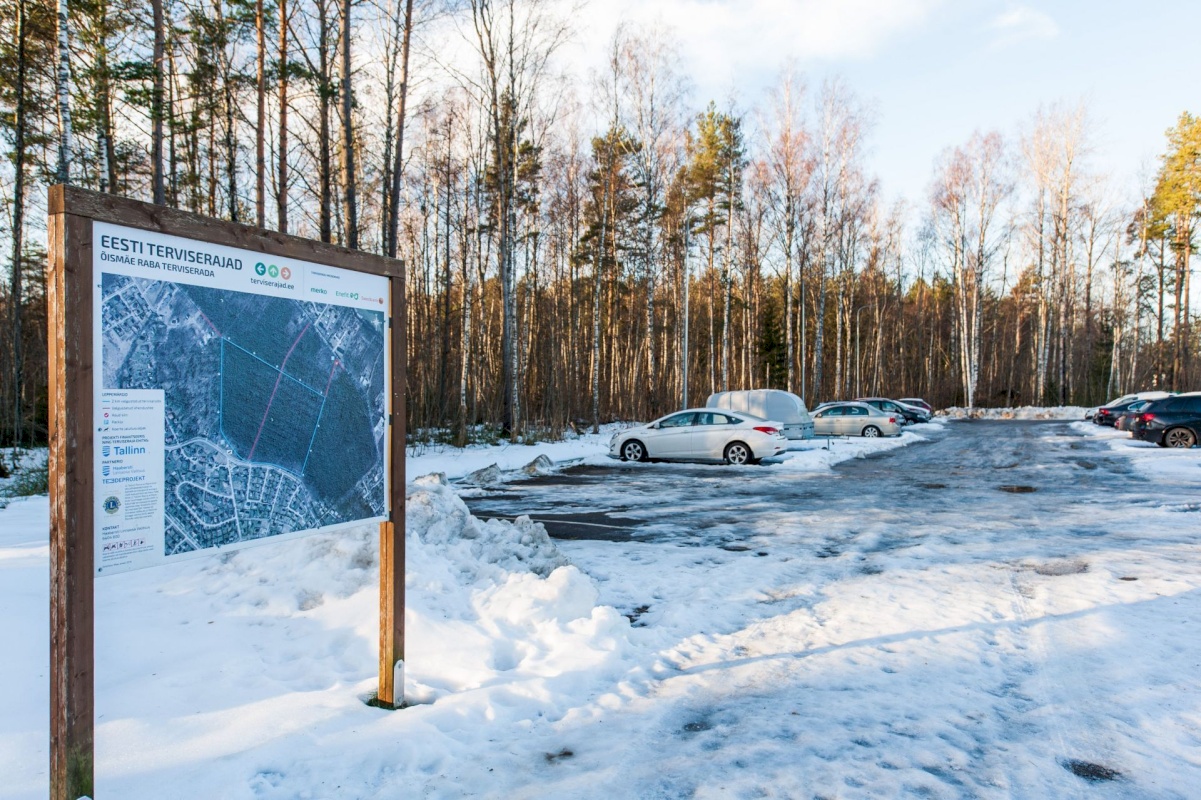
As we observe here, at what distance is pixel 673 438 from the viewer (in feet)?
63.1

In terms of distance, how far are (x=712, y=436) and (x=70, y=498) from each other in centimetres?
1704

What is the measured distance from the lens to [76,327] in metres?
2.63

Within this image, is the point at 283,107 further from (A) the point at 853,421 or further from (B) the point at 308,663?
(A) the point at 853,421

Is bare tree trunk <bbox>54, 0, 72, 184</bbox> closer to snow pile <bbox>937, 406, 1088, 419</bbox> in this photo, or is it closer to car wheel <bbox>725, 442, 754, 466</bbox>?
car wheel <bbox>725, 442, 754, 466</bbox>

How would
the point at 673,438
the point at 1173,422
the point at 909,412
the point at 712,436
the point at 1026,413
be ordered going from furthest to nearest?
the point at 1026,413 < the point at 909,412 < the point at 1173,422 < the point at 673,438 < the point at 712,436

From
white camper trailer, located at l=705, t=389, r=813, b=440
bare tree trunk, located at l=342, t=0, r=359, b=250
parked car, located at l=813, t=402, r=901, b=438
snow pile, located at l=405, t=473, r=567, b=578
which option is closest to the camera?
snow pile, located at l=405, t=473, r=567, b=578

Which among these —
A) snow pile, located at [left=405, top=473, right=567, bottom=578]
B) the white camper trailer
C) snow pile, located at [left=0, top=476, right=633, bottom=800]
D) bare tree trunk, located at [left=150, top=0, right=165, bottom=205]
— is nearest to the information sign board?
snow pile, located at [left=0, top=476, right=633, bottom=800]

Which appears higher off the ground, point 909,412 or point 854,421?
point 909,412

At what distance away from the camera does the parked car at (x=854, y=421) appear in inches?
1099

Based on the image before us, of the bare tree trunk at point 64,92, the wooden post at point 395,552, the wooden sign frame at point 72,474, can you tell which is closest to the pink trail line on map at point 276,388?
the wooden post at point 395,552

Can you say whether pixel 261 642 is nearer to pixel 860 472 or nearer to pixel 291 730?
pixel 291 730

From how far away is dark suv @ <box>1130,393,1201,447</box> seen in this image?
21.0 meters

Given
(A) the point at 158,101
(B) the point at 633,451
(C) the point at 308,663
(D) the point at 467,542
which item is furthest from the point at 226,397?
(B) the point at 633,451

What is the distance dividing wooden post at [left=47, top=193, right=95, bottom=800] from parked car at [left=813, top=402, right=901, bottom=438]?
27.0 metres
